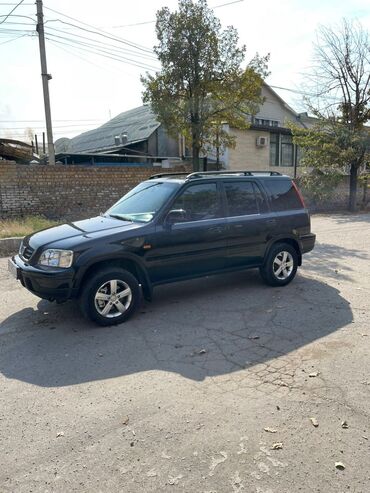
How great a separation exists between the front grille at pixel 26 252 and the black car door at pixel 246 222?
258 cm

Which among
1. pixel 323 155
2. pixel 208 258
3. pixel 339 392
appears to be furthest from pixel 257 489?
pixel 323 155

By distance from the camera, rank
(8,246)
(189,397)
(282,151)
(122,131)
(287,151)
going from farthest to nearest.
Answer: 1. (122,131)
2. (287,151)
3. (282,151)
4. (8,246)
5. (189,397)

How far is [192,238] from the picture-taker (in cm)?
505

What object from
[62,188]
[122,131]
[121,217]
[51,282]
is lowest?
[51,282]

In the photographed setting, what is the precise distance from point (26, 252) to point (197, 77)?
8.80 meters

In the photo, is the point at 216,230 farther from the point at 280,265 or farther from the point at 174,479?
the point at 174,479

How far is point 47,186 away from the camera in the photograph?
1218cm

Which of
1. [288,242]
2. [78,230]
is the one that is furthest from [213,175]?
[78,230]

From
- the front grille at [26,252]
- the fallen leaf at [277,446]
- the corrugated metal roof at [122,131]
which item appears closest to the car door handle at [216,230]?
the front grille at [26,252]

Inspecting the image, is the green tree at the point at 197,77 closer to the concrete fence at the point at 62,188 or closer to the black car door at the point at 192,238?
the concrete fence at the point at 62,188

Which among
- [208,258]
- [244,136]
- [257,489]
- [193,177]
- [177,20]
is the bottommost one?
[257,489]

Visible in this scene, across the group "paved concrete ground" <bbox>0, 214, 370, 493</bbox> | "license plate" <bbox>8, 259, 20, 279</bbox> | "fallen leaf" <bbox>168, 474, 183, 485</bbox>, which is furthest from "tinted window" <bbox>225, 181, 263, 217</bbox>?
"fallen leaf" <bbox>168, 474, 183, 485</bbox>

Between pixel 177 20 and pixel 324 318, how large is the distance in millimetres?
9812

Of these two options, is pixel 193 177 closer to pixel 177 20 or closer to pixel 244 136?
pixel 177 20
